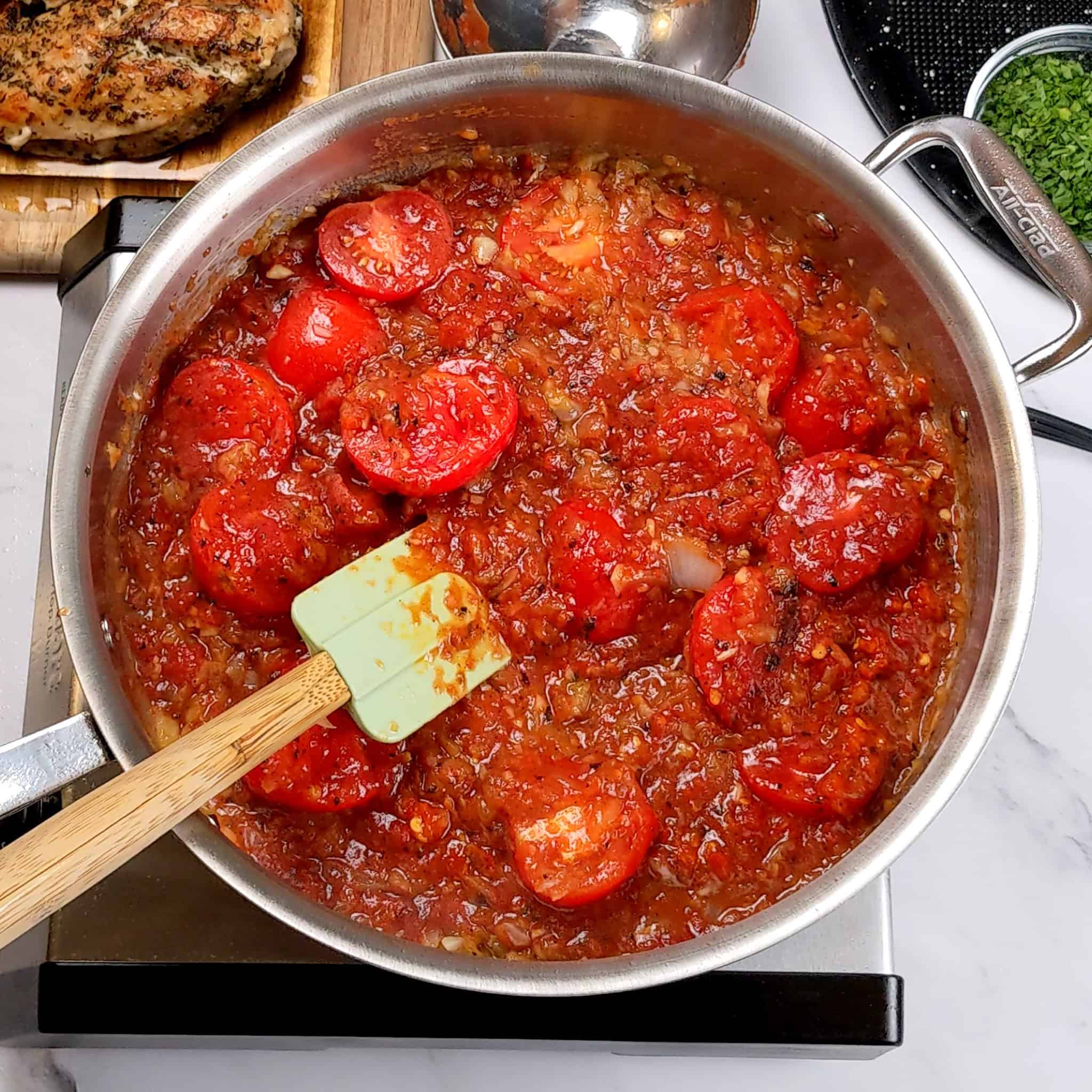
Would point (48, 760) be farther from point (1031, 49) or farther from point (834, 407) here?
point (1031, 49)

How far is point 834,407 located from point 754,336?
0.64 feet

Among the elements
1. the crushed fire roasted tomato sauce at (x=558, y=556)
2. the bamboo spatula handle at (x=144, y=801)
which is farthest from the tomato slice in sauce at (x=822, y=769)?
the bamboo spatula handle at (x=144, y=801)

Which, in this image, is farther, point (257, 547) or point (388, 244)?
point (388, 244)

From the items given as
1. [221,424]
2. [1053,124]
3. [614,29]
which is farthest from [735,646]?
[1053,124]

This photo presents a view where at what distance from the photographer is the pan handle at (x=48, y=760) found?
1390mm

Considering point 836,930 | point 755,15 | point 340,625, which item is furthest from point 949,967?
point 755,15

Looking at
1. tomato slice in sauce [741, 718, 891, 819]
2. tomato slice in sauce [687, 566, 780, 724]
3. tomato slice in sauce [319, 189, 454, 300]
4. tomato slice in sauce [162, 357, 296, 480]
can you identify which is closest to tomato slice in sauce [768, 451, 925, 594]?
tomato slice in sauce [687, 566, 780, 724]

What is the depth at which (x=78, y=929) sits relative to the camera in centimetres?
176

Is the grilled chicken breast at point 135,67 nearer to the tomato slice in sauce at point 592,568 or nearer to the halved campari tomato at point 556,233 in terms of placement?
the halved campari tomato at point 556,233

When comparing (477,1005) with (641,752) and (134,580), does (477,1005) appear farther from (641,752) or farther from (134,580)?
(134,580)

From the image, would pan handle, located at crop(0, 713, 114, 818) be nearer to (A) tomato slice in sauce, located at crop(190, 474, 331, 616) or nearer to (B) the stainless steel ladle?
(A) tomato slice in sauce, located at crop(190, 474, 331, 616)

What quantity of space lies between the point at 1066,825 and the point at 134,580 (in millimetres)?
1998

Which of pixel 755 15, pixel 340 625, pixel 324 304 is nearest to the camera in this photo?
pixel 340 625

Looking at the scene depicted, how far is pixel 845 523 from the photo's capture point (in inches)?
71.1
